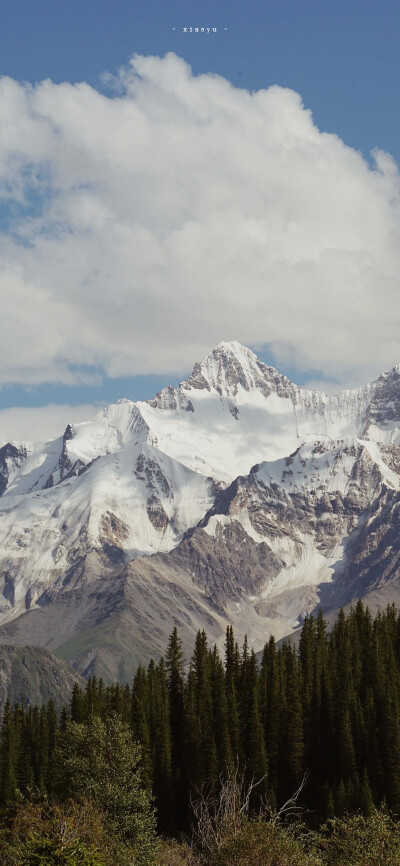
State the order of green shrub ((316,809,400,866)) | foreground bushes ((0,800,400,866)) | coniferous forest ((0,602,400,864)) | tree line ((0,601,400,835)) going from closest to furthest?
foreground bushes ((0,800,400,866)), green shrub ((316,809,400,866)), coniferous forest ((0,602,400,864)), tree line ((0,601,400,835))

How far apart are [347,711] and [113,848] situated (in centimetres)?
8151

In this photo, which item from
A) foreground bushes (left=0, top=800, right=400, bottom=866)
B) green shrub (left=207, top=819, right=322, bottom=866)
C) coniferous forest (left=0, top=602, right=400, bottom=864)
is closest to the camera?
foreground bushes (left=0, top=800, right=400, bottom=866)

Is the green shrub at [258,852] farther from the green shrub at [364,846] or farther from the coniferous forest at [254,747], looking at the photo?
the coniferous forest at [254,747]

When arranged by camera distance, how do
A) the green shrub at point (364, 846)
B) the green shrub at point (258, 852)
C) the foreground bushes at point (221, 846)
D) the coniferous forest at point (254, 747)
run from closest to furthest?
the foreground bushes at point (221, 846) → the green shrub at point (258, 852) → the green shrub at point (364, 846) → the coniferous forest at point (254, 747)

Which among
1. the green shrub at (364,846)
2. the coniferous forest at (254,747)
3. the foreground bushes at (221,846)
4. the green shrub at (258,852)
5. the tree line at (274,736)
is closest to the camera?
the foreground bushes at (221,846)

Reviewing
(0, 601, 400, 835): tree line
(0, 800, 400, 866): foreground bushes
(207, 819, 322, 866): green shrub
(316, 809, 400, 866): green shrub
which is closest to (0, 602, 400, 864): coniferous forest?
(0, 601, 400, 835): tree line

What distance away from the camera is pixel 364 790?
15025 cm

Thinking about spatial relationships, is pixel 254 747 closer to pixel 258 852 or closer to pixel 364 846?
pixel 364 846

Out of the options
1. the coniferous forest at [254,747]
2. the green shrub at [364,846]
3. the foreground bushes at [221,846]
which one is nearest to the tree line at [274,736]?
the coniferous forest at [254,747]

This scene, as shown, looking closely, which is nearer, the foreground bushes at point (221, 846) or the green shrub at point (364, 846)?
the foreground bushes at point (221, 846)

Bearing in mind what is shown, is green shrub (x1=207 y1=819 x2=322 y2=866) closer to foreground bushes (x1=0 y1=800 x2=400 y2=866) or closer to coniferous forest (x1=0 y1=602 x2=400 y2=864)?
foreground bushes (x1=0 y1=800 x2=400 y2=866)

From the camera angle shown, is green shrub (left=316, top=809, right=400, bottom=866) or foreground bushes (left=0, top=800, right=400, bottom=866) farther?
green shrub (left=316, top=809, right=400, bottom=866)

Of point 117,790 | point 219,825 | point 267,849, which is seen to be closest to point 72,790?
point 117,790

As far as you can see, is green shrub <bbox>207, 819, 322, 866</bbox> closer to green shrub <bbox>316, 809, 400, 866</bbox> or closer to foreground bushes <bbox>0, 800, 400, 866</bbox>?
foreground bushes <bbox>0, 800, 400, 866</bbox>
